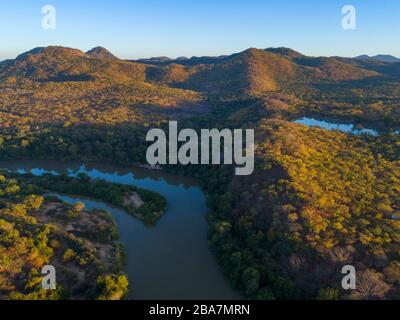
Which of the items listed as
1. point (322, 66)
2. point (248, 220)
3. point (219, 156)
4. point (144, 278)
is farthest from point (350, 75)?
point (144, 278)

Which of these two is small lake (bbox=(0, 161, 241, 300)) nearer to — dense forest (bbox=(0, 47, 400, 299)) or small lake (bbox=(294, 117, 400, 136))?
dense forest (bbox=(0, 47, 400, 299))

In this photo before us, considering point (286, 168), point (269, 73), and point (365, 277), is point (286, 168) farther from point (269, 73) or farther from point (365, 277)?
point (269, 73)

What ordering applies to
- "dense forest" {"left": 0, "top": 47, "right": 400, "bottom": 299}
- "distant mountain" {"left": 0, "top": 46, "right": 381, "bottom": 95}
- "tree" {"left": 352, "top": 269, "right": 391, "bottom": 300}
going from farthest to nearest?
"distant mountain" {"left": 0, "top": 46, "right": 381, "bottom": 95}
"dense forest" {"left": 0, "top": 47, "right": 400, "bottom": 299}
"tree" {"left": 352, "top": 269, "right": 391, "bottom": 300}

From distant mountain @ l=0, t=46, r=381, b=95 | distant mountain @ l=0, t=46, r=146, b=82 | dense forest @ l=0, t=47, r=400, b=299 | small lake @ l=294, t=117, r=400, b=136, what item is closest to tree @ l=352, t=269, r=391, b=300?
dense forest @ l=0, t=47, r=400, b=299

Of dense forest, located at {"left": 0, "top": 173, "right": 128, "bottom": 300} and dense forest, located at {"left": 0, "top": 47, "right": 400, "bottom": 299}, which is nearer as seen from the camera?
dense forest, located at {"left": 0, "top": 173, "right": 128, "bottom": 300}

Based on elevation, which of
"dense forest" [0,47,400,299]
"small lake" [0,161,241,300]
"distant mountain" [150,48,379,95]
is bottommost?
"small lake" [0,161,241,300]

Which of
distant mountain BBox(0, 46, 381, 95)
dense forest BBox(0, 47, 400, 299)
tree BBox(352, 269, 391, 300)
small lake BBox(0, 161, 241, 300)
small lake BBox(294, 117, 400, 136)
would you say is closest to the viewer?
tree BBox(352, 269, 391, 300)
